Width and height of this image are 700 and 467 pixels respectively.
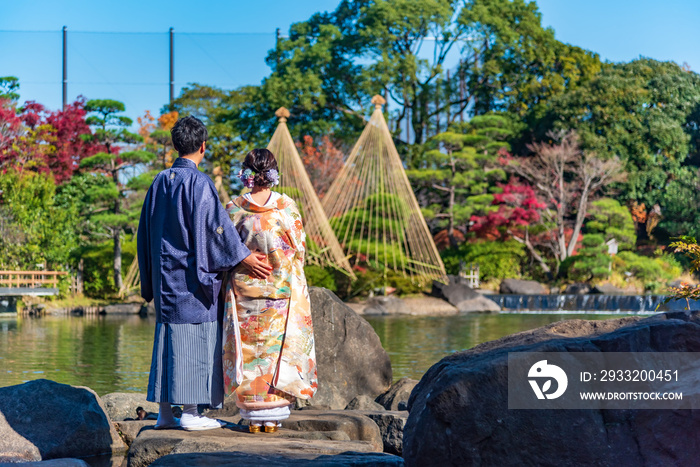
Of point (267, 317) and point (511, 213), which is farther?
→ point (511, 213)

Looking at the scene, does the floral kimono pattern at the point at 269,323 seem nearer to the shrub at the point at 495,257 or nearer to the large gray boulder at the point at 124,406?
the large gray boulder at the point at 124,406

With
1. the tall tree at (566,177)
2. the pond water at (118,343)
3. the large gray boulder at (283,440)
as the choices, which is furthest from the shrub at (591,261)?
the large gray boulder at (283,440)

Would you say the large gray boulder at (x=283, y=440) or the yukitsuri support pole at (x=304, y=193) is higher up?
the yukitsuri support pole at (x=304, y=193)

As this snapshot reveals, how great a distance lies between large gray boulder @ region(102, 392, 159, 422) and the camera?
15.1 feet

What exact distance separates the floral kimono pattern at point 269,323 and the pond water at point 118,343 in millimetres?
3202

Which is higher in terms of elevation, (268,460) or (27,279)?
(27,279)

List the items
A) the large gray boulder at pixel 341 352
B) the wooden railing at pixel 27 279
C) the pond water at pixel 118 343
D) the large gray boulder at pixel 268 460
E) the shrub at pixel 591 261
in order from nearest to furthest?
the large gray boulder at pixel 268 460 < the large gray boulder at pixel 341 352 < the pond water at pixel 118 343 < the wooden railing at pixel 27 279 < the shrub at pixel 591 261

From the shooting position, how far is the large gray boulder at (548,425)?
2.08 metres

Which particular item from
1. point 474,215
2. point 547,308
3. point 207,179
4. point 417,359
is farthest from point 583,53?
point 207,179

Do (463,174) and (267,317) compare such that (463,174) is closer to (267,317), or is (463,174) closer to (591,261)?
(591,261)

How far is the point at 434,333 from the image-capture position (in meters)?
11.0

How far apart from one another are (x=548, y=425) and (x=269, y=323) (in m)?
1.44

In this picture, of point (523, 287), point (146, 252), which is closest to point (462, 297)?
point (523, 287)

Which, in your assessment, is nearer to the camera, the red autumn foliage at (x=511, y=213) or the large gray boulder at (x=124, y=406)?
the large gray boulder at (x=124, y=406)
